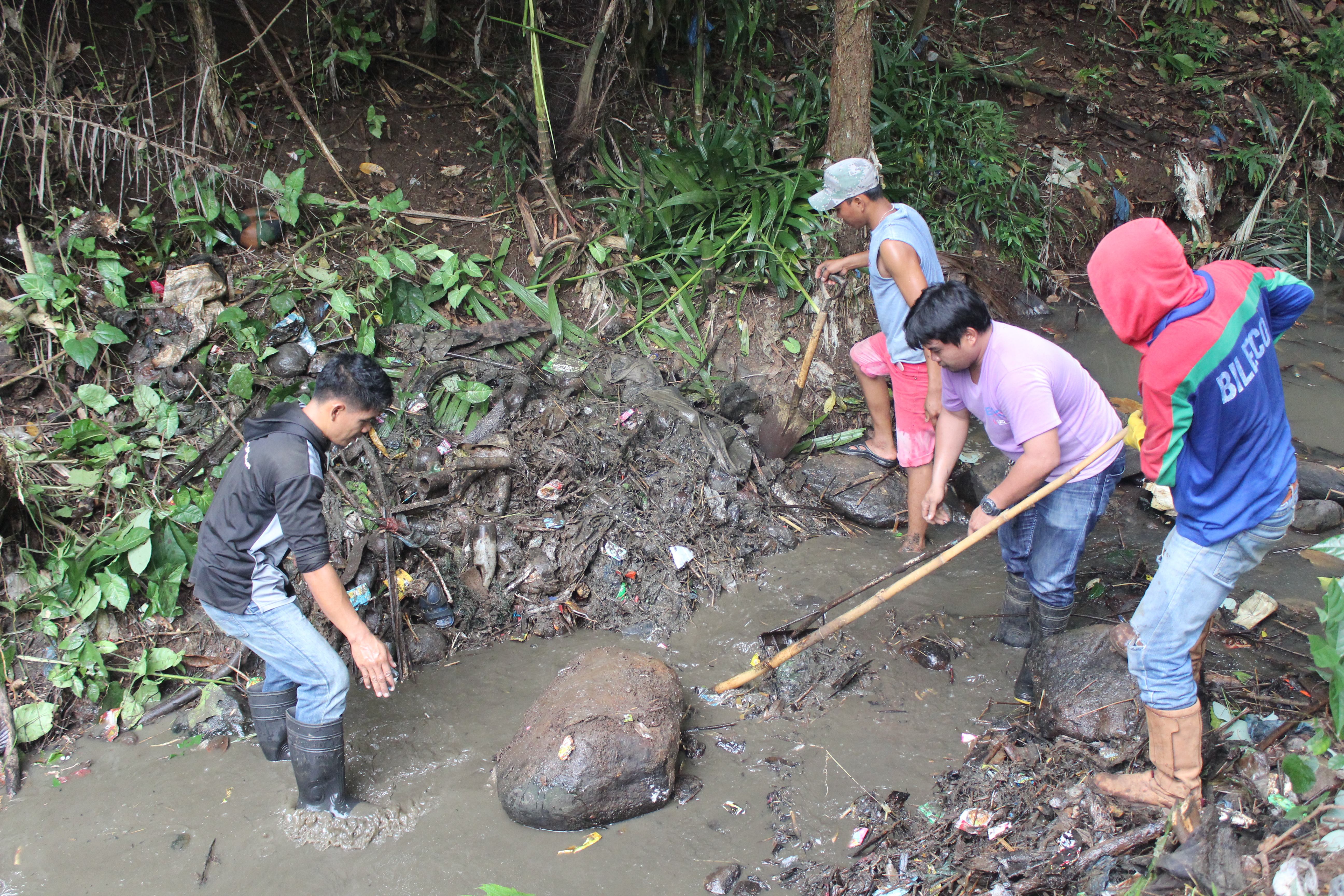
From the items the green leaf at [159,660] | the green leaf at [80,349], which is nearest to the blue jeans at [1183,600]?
the green leaf at [159,660]

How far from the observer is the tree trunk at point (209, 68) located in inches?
202

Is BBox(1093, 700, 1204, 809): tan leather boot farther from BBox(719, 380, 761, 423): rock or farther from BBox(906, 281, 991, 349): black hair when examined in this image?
BBox(719, 380, 761, 423): rock

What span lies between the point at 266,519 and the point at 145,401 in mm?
2024

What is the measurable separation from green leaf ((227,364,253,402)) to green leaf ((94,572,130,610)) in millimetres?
1149

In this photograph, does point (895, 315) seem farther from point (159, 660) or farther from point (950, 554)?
point (159, 660)

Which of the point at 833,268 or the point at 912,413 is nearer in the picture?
the point at 912,413

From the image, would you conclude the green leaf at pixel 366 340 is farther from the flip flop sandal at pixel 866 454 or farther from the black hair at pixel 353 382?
the flip flop sandal at pixel 866 454

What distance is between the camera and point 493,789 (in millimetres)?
3174

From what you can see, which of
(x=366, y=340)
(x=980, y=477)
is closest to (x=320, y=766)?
(x=366, y=340)

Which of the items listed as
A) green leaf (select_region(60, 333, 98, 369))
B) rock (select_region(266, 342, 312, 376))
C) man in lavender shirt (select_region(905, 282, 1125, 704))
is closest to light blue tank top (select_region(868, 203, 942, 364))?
man in lavender shirt (select_region(905, 282, 1125, 704))

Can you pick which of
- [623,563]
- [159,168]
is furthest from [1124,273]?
[159,168]

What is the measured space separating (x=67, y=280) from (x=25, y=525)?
1.39 m

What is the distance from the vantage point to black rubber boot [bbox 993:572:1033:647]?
367cm

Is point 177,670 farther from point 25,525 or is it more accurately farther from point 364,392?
point 364,392
